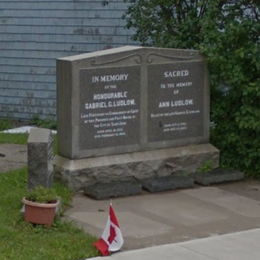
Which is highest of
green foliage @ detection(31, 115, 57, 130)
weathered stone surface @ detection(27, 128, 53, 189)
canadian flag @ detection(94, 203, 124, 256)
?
weathered stone surface @ detection(27, 128, 53, 189)

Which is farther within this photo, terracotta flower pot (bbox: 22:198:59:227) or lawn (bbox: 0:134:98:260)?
terracotta flower pot (bbox: 22:198:59:227)

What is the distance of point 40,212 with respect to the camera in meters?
7.54

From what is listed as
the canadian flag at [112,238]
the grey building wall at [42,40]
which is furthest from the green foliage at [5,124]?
the canadian flag at [112,238]

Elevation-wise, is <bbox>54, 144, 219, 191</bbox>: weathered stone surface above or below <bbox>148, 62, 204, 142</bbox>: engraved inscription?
below

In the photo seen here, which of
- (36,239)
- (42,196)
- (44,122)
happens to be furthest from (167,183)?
(44,122)

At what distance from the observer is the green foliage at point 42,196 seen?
24.9 ft

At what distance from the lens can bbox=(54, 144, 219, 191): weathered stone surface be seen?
9234 millimetres

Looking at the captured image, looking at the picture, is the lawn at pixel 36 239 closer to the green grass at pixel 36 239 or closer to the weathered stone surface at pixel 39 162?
the green grass at pixel 36 239

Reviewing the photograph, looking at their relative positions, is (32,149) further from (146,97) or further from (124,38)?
(124,38)

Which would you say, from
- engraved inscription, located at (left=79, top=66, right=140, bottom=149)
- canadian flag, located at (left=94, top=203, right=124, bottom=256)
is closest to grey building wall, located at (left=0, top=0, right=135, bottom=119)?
engraved inscription, located at (left=79, top=66, right=140, bottom=149)

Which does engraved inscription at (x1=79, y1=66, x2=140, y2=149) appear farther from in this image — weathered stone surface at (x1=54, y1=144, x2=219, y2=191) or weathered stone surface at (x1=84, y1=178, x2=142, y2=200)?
weathered stone surface at (x1=84, y1=178, x2=142, y2=200)

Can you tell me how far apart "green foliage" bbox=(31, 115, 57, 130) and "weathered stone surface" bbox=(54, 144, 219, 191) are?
4.86 m

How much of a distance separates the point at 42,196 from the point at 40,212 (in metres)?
0.16

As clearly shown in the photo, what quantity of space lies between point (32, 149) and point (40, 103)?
708 centimetres
